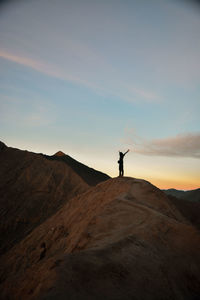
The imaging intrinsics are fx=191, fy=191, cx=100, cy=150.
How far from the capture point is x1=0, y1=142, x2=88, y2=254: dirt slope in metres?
17.9

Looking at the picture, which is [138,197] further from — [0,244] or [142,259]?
[0,244]

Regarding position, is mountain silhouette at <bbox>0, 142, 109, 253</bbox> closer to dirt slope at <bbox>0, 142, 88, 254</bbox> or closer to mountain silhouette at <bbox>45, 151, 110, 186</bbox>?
dirt slope at <bbox>0, 142, 88, 254</bbox>

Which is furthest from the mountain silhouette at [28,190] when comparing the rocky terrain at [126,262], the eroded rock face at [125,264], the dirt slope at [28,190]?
the eroded rock face at [125,264]

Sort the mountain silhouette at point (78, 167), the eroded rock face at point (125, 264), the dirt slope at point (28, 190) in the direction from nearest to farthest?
the eroded rock face at point (125, 264) < the dirt slope at point (28, 190) < the mountain silhouette at point (78, 167)

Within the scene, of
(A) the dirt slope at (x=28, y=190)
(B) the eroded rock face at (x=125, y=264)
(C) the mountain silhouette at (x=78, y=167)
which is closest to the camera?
(B) the eroded rock face at (x=125, y=264)

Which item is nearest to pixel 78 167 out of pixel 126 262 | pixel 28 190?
pixel 28 190

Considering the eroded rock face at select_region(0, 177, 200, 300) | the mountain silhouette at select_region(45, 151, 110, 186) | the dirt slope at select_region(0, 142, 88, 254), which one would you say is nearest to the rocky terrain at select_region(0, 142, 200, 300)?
the eroded rock face at select_region(0, 177, 200, 300)

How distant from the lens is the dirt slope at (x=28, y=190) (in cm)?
1795

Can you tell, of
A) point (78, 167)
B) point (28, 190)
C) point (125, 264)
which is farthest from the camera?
point (78, 167)

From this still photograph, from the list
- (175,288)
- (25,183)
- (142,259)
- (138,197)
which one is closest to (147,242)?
(142,259)

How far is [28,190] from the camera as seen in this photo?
2289cm

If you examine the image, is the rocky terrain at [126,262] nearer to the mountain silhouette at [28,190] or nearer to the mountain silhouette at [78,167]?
the mountain silhouette at [28,190]

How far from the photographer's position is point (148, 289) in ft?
10.7

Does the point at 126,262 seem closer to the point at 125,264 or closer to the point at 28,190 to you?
the point at 125,264
